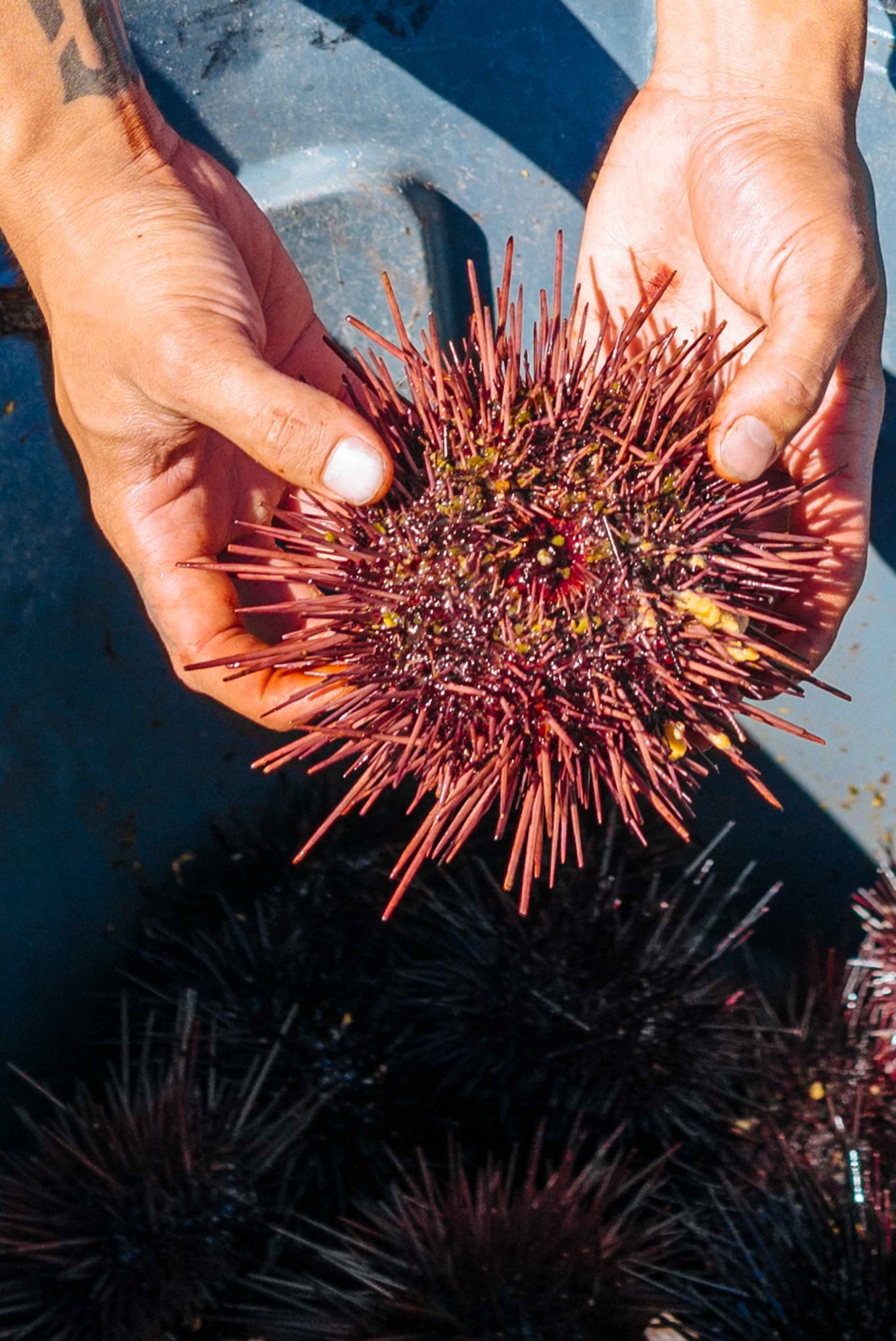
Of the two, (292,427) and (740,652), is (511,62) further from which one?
(740,652)

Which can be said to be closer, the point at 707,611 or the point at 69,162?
the point at 707,611

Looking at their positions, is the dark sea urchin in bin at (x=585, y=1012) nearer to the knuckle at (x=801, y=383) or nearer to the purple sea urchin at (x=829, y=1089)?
the purple sea urchin at (x=829, y=1089)

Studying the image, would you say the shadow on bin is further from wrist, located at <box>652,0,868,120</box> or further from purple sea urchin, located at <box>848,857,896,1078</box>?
purple sea urchin, located at <box>848,857,896,1078</box>

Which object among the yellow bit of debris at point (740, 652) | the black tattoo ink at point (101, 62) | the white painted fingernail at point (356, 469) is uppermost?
the black tattoo ink at point (101, 62)

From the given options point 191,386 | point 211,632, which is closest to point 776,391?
point 191,386

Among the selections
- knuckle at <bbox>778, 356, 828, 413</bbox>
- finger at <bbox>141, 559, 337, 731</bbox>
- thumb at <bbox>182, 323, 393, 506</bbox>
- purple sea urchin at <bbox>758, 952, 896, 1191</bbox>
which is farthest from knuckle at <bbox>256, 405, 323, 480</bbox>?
purple sea urchin at <bbox>758, 952, 896, 1191</bbox>

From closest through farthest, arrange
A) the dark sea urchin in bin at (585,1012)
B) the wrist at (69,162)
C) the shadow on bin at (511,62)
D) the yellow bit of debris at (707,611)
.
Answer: the yellow bit of debris at (707,611), the wrist at (69,162), the dark sea urchin in bin at (585,1012), the shadow on bin at (511,62)

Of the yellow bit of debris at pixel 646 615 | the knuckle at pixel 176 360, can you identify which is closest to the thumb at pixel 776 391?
the yellow bit of debris at pixel 646 615
